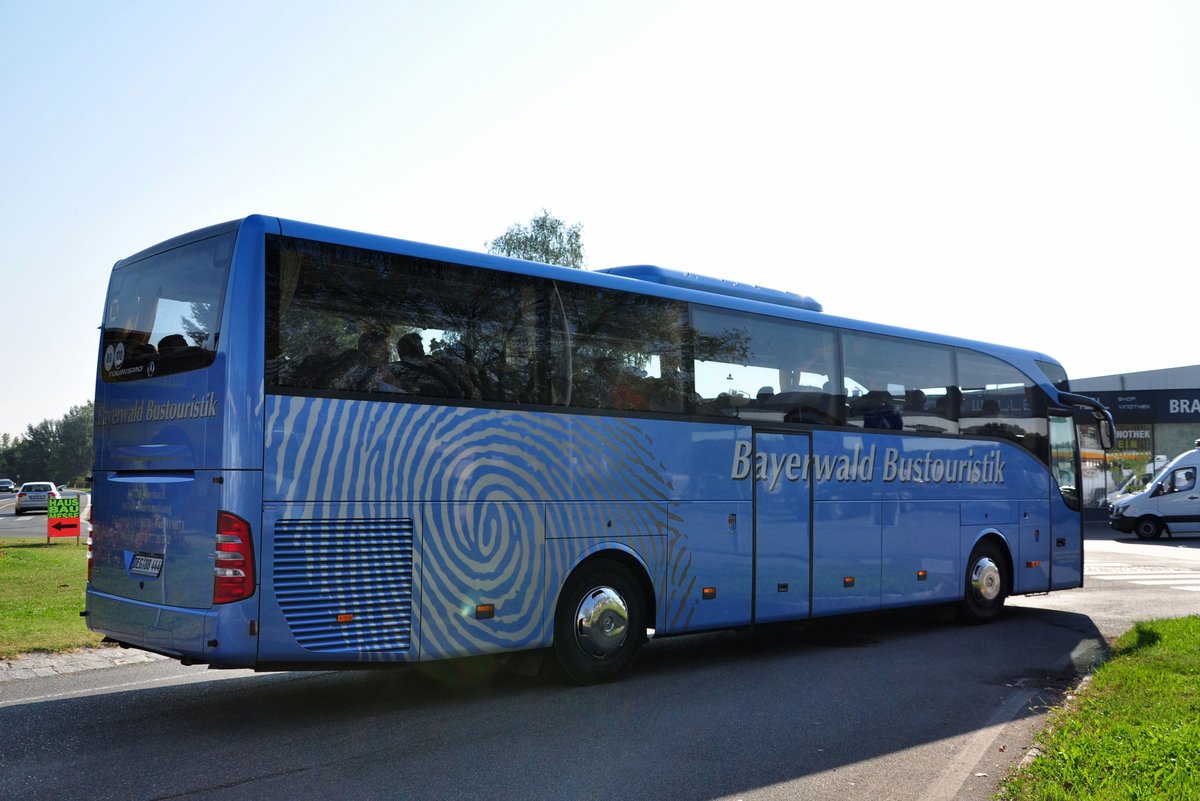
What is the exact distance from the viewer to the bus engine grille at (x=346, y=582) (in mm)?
7230

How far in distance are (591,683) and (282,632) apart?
3003 millimetres

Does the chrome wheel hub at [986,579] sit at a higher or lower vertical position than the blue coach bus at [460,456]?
lower

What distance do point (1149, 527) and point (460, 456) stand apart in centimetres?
3240

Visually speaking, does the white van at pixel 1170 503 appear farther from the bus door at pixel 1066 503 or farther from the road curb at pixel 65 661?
the road curb at pixel 65 661

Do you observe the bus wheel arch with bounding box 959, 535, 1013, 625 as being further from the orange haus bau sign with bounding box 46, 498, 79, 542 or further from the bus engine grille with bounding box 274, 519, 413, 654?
the orange haus bau sign with bounding box 46, 498, 79, 542

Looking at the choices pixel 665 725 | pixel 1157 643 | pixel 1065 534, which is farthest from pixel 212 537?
pixel 1065 534

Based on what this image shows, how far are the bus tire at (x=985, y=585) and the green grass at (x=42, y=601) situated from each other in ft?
33.9

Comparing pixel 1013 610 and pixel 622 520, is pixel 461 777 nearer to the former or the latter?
pixel 622 520

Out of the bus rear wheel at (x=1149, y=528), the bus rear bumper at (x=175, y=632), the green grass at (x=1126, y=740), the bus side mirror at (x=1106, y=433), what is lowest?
the bus rear wheel at (x=1149, y=528)

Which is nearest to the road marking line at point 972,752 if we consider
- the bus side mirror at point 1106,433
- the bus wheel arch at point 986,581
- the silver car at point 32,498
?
the bus wheel arch at point 986,581

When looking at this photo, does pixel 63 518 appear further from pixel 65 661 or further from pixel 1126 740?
pixel 1126 740

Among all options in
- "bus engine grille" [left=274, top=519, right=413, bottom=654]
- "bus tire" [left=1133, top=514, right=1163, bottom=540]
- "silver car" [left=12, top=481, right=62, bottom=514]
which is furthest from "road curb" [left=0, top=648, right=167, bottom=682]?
"silver car" [left=12, top=481, right=62, bottom=514]

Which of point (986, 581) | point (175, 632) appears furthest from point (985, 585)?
point (175, 632)

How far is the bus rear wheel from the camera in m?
34.3
